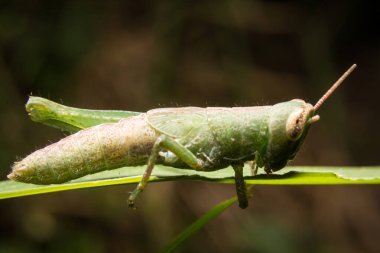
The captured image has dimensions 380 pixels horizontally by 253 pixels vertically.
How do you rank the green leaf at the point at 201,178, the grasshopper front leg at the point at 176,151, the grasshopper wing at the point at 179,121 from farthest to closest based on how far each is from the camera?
the grasshopper wing at the point at 179,121 < the grasshopper front leg at the point at 176,151 < the green leaf at the point at 201,178

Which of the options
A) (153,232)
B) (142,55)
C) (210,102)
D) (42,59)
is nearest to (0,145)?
(42,59)

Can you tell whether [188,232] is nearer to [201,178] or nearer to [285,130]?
[201,178]

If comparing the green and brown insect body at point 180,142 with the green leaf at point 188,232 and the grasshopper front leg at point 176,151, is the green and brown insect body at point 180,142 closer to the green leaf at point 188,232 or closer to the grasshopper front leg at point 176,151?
the grasshopper front leg at point 176,151

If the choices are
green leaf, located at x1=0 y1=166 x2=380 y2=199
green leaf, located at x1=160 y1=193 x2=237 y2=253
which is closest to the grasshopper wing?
green leaf, located at x1=0 y1=166 x2=380 y2=199

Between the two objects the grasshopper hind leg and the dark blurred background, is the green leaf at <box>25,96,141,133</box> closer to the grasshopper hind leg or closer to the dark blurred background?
the grasshopper hind leg

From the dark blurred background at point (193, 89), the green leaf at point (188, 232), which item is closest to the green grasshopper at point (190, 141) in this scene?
the green leaf at point (188, 232)

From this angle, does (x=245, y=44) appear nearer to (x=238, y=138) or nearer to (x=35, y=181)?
(x=238, y=138)

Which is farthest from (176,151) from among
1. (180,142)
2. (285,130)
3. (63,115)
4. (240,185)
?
(63,115)
